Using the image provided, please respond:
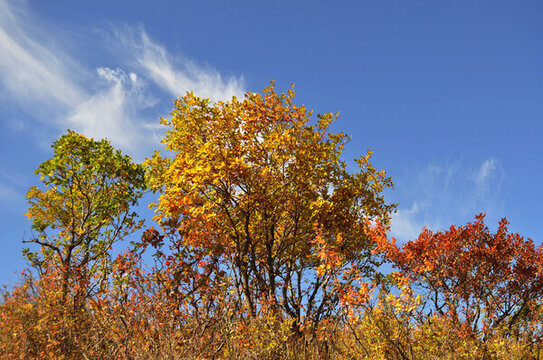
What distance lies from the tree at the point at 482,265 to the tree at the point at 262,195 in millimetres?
6712

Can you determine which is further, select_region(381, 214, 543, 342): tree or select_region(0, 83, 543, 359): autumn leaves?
select_region(381, 214, 543, 342): tree

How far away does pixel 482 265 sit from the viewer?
63.9 feet

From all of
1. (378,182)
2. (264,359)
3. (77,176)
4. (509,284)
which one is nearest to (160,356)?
(264,359)

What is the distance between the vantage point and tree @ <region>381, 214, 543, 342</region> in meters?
19.3

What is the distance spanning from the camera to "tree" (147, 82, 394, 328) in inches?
471

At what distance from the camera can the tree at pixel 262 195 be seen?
12.0m

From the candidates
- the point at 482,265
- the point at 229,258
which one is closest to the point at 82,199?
the point at 229,258

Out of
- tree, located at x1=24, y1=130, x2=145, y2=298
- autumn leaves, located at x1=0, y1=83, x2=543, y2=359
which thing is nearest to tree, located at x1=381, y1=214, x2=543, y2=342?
autumn leaves, located at x1=0, y1=83, x2=543, y2=359

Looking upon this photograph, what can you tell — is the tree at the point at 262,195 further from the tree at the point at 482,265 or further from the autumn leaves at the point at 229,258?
the tree at the point at 482,265

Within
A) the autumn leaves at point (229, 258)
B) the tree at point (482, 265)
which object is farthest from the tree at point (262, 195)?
the tree at point (482, 265)

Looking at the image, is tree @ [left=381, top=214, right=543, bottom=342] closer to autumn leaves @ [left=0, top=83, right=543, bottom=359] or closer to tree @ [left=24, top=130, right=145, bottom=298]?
autumn leaves @ [left=0, top=83, right=543, bottom=359]

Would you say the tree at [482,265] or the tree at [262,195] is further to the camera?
the tree at [482,265]

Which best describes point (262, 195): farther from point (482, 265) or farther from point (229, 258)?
point (482, 265)

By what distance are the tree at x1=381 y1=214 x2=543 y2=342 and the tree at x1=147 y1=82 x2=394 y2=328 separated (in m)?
6.71
